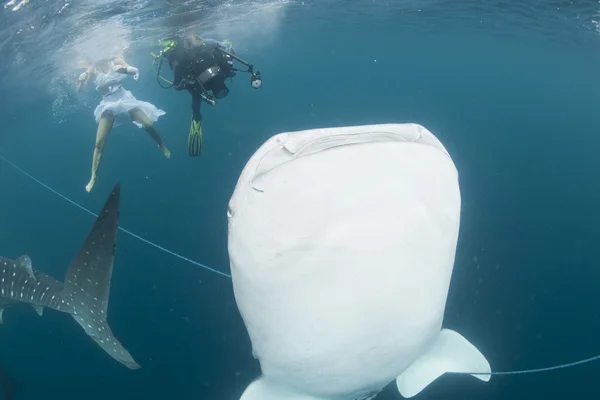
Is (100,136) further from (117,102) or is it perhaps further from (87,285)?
(87,285)

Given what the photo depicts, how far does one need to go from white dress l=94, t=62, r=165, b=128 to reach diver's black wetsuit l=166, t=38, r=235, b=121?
95cm

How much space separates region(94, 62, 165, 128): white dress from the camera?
26.5 feet

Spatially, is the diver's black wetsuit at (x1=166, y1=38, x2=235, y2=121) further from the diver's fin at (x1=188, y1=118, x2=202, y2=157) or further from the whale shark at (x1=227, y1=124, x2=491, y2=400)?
the whale shark at (x1=227, y1=124, x2=491, y2=400)

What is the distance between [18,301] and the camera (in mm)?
5422

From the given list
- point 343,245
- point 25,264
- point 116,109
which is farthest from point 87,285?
point 116,109

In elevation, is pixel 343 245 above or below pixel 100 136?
above

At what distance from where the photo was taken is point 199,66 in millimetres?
7406

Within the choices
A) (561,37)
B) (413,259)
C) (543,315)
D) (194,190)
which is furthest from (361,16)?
(413,259)

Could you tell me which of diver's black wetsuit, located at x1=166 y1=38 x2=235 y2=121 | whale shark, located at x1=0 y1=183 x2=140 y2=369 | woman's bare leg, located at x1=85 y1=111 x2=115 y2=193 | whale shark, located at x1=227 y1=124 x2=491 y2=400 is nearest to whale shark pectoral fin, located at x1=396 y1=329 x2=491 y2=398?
whale shark, located at x1=227 y1=124 x2=491 y2=400

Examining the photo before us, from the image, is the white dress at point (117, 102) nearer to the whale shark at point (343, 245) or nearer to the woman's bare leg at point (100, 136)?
the woman's bare leg at point (100, 136)

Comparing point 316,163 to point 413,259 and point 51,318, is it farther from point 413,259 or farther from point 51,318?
point 51,318

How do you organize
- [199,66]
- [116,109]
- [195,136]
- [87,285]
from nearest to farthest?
1. [87,285]
2. [199,66]
3. [116,109]
4. [195,136]

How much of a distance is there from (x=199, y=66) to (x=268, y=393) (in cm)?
634

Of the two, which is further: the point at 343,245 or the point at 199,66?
the point at 199,66
